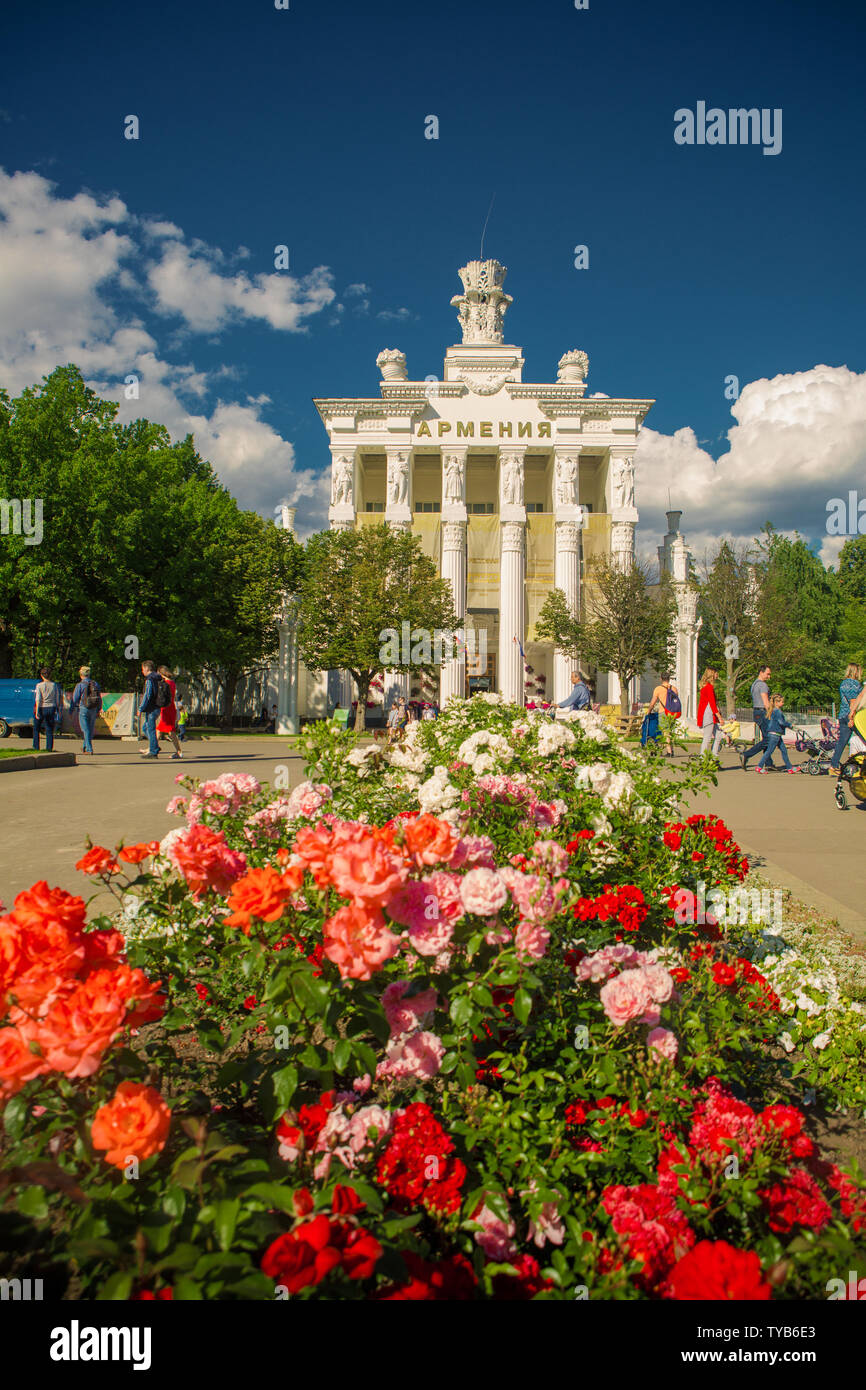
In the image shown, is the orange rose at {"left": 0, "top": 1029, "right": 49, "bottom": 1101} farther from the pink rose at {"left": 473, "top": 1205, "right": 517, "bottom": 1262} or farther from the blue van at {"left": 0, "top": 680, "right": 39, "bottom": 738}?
the blue van at {"left": 0, "top": 680, "right": 39, "bottom": 738}

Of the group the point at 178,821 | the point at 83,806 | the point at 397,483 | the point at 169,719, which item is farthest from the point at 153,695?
the point at 397,483

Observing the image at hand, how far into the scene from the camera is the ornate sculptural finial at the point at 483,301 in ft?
163

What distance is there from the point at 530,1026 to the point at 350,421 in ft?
158

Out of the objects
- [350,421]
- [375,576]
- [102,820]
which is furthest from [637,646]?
[102,820]

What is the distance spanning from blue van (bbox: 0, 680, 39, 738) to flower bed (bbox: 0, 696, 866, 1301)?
76.8 ft

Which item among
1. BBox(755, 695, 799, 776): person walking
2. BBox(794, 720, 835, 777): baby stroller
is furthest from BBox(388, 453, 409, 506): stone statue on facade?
BBox(755, 695, 799, 776): person walking

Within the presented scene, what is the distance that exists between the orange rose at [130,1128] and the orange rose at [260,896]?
51cm

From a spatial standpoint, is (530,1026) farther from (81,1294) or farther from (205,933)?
(81,1294)

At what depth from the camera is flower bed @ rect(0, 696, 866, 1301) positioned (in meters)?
1.45

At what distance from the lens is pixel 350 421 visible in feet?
154

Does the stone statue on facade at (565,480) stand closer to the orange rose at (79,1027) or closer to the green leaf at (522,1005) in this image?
the green leaf at (522,1005)

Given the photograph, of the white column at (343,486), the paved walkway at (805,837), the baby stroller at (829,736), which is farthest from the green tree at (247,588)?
the paved walkway at (805,837)
